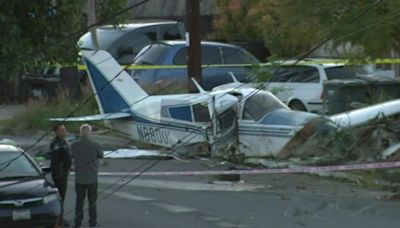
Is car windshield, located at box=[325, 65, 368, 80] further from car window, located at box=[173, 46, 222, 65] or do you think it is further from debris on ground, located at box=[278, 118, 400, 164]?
debris on ground, located at box=[278, 118, 400, 164]

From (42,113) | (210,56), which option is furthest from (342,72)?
(42,113)

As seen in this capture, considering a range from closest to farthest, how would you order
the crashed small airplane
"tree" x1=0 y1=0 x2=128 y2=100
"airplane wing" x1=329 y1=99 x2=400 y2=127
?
"tree" x1=0 y1=0 x2=128 y2=100 < "airplane wing" x1=329 y1=99 x2=400 y2=127 < the crashed small airplane

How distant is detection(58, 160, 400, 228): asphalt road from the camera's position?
11.8 meters

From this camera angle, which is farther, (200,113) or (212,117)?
(200,113)

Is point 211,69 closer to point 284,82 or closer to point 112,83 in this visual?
point 284,82

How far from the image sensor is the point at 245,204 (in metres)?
13.2

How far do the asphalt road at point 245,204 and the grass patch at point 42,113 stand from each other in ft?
22.9

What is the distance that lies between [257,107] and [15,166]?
6.86 meters

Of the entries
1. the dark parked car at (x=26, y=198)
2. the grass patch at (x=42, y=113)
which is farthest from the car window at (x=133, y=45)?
the dark parked car at (x=26, y=198)

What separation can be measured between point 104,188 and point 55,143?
278 centimetres

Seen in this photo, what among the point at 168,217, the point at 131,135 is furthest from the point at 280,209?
the point at 131,135

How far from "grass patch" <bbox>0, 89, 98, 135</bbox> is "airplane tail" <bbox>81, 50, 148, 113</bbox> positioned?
2492mm

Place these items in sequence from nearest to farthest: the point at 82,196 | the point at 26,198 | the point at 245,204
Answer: the point at 26,198 → the point at 82,196 → the point at 245,204

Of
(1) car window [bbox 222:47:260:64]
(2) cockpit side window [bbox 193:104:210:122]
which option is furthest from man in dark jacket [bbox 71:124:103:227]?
(1) car window [bbox 222:47:260:64]
